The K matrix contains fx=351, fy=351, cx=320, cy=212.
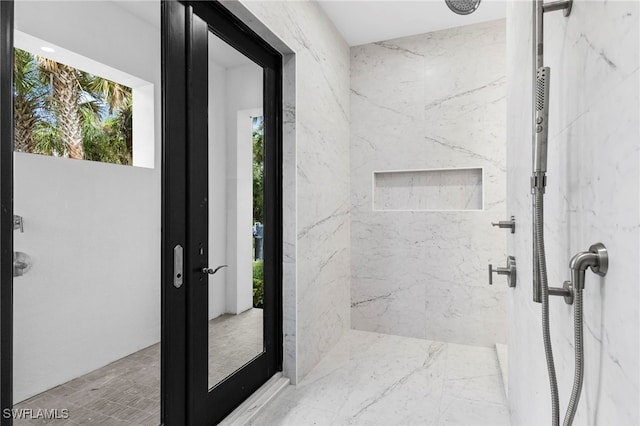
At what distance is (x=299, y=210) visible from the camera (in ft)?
7.32

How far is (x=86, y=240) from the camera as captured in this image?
1.18m

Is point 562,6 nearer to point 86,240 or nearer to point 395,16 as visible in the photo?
point 86,240

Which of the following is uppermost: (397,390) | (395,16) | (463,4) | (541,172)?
(395,16)

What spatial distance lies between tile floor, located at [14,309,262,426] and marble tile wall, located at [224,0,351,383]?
673 millimetres

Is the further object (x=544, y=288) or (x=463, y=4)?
(x=463, y=4)

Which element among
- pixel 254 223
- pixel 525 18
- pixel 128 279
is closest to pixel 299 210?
pixel 254 223

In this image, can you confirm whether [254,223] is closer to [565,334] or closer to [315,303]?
[315,303]

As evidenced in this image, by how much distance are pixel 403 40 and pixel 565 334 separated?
113 inches

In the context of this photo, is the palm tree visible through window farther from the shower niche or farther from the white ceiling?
the shower niche

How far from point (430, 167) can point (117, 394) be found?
2.63 metres

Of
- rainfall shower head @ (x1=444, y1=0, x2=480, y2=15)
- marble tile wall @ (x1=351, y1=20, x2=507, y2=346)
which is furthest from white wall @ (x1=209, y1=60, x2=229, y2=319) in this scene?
marble tile wall @ (x1=351, y1=20, x2=507, y2=346)

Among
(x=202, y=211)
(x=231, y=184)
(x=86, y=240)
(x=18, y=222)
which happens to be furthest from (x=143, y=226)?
(x=231, y=184)

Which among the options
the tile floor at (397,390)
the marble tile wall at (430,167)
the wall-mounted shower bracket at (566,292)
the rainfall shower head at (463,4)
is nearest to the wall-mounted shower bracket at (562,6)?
the wall-mounted shower bracket at (566,292)

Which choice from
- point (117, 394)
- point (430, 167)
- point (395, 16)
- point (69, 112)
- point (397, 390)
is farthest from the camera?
point (430, 167)
